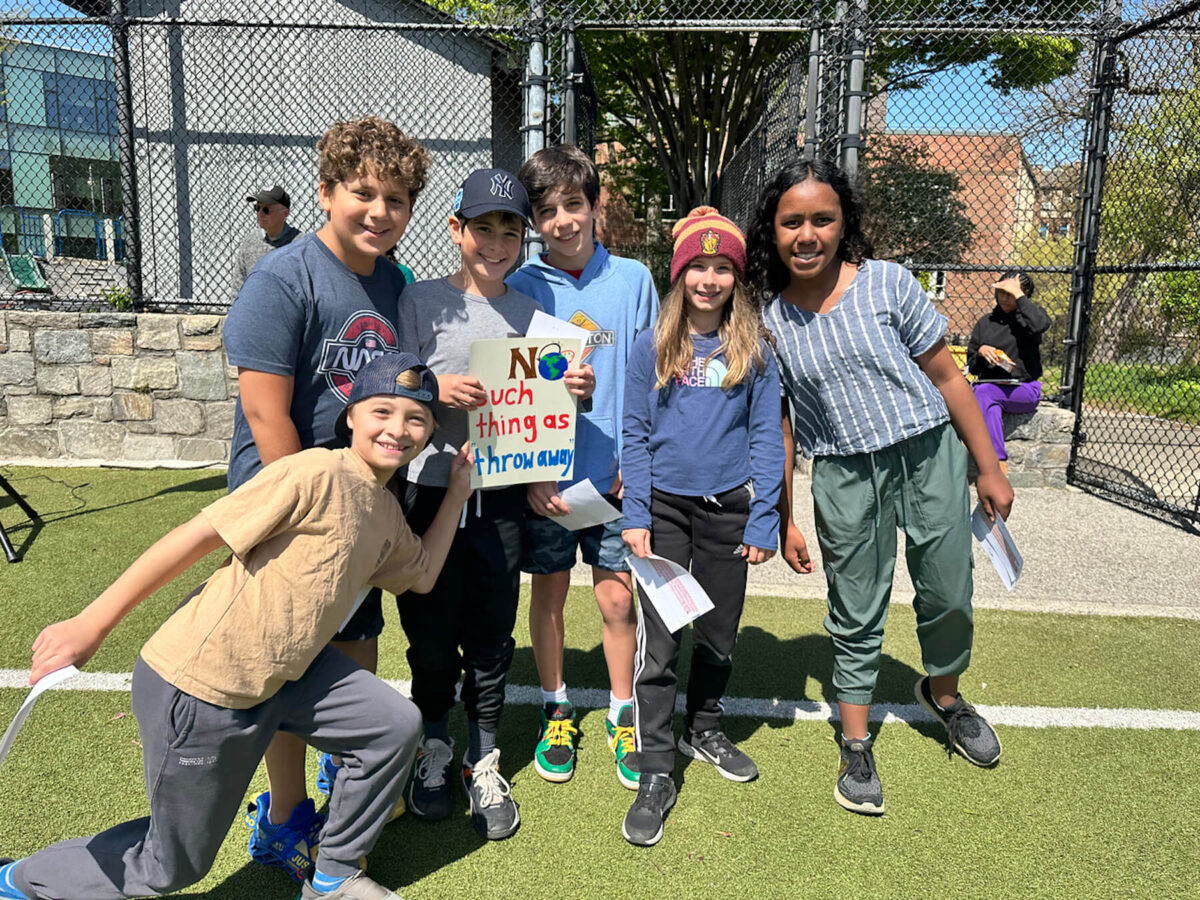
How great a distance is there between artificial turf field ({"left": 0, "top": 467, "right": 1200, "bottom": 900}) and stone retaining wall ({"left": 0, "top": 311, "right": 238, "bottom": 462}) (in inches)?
134

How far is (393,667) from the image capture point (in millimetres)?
3816

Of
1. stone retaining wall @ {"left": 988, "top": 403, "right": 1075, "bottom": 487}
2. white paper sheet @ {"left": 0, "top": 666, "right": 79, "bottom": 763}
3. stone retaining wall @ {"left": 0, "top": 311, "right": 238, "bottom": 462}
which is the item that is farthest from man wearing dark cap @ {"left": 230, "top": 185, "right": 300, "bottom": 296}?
stone retaining wall @ {"left": 988, "top": 403, "right": 1075, "bottom": 487}

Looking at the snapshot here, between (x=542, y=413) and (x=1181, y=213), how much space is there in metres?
10.1

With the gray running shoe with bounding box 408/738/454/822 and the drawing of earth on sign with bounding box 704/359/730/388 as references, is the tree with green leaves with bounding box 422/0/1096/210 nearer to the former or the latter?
the drawing of earth on sign with bounding box 704/359/730/388

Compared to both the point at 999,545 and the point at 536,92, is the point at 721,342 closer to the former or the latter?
the point at 999,545

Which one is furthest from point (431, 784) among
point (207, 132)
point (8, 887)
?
point (207, 132)

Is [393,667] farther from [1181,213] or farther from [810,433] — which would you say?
[1181,213]

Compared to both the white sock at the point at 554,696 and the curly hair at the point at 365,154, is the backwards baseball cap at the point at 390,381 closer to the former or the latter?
the curly hair at the point at 365,154

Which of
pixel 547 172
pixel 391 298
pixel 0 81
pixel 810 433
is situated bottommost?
pixel 810 433

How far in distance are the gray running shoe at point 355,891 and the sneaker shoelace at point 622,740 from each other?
3.43ft

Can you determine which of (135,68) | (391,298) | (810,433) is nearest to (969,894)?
(810,433)

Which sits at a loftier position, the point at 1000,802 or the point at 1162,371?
the point at 1162,371

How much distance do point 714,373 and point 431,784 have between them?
166cm

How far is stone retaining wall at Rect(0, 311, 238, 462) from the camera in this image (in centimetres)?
729
